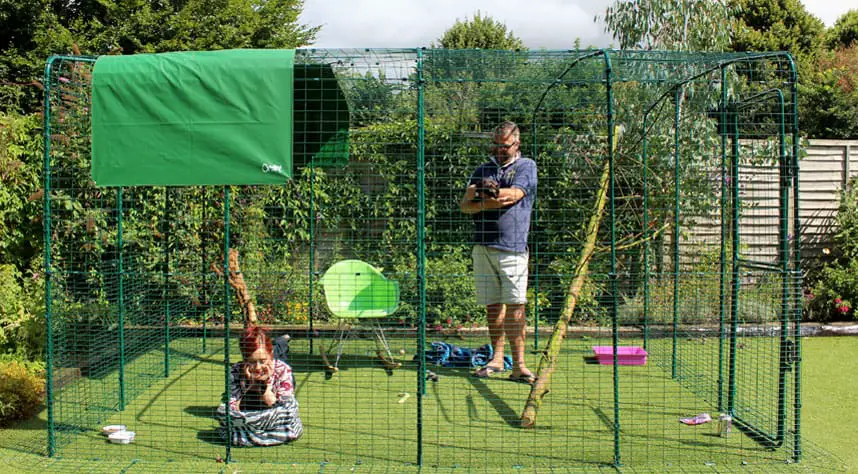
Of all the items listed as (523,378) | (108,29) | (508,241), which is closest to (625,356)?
(523,378)

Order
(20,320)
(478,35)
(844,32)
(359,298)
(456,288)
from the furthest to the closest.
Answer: (478,35) < (844,32) < (456,288) < (359,298) < (20,320)

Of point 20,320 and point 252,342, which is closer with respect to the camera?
point 252,342

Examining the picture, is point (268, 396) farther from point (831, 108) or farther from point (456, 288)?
point (831, 108)

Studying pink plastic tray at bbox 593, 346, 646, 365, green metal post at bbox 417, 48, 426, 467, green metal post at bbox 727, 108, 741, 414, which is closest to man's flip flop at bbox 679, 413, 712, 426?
green metal post at bbox 727, 108, 741, 414

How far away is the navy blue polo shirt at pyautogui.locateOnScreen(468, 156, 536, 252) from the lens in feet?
16.4

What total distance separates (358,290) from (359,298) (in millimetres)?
99

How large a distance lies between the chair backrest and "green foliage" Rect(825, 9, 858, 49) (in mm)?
19493

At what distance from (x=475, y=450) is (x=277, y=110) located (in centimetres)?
224

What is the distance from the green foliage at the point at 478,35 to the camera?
96.5ft

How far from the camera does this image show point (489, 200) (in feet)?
15.5

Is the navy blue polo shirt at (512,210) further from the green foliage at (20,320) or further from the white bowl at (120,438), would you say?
the green foliage at (20,320)

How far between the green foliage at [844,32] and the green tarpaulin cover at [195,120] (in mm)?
21156

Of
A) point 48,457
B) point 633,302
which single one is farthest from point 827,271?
point 48,457

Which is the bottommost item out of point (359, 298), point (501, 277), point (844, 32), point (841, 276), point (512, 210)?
point (359, 298)
